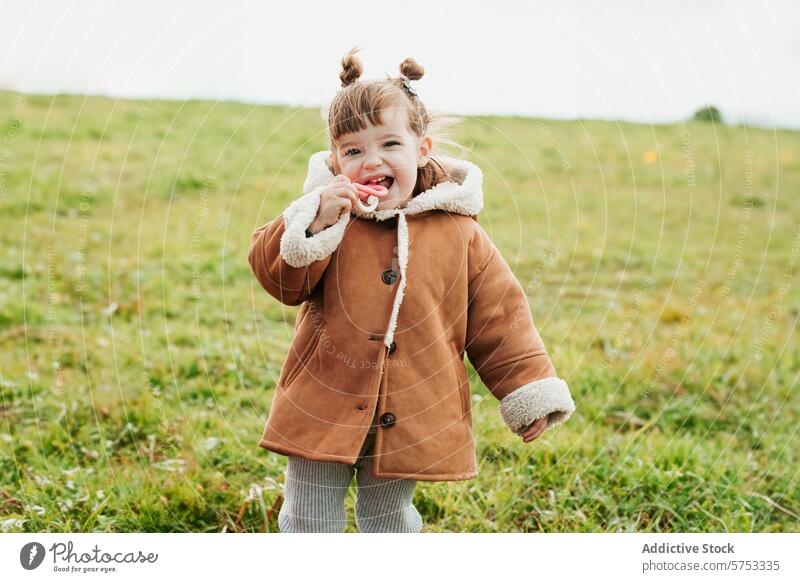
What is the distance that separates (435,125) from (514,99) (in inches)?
21.3

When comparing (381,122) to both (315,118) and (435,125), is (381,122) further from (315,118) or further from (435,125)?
(315,118)

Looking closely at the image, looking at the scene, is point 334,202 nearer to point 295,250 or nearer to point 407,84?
point 295,250

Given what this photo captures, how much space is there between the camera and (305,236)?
1571 millimetres

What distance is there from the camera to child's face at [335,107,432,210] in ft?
5.30

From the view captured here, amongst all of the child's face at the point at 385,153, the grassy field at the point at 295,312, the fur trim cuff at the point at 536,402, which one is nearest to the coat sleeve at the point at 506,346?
the fur trim cuff at the point at 536,402

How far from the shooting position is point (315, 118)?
213 inches

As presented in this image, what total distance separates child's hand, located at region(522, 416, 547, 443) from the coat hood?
342 mm

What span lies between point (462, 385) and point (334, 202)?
1.56 feet

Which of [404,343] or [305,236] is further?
[404,343]

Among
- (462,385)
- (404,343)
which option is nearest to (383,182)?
(404,343)

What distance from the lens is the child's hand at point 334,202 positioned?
1.56 metres

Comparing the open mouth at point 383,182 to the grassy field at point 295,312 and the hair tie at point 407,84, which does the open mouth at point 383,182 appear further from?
the grassy field at point 295,312

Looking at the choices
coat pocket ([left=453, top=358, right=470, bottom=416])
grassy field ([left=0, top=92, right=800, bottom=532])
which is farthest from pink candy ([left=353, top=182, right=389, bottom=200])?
grassy field ([left=0, top=92, right=800, bottom=532])

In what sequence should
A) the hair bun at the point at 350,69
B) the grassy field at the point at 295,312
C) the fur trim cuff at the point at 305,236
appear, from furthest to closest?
1. the grassy field at the point at 295,312
2. the hair bun at the point at 350,69
3. the fur trim cuff at the point at 305,236
